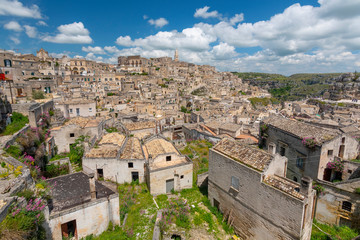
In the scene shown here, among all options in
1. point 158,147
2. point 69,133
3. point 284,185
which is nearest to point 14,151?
point 69,133

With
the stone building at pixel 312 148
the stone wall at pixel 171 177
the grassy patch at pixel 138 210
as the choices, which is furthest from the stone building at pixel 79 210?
the stone building at pixel 312 148

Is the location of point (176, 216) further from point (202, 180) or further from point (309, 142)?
point (309, 142)

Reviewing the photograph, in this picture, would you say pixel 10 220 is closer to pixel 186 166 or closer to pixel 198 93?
pixel 186 166

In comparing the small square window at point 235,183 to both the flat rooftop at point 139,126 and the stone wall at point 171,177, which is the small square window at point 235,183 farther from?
the flat rooftop at point 139,126

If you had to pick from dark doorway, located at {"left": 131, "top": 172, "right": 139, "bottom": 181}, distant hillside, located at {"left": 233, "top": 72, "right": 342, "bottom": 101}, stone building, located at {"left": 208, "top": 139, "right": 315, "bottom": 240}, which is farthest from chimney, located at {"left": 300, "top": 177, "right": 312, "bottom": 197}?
distant hillside, located at {"left": 233, "top": 72, "right": 342, "bottom": 101}

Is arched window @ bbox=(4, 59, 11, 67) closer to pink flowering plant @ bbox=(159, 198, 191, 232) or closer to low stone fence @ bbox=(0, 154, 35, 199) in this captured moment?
low stone fence @ bbox=(0, 154, 35, 199)

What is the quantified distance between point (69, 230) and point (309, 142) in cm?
1884

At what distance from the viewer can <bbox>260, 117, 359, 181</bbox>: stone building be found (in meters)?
14.7

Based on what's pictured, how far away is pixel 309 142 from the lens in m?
14.8

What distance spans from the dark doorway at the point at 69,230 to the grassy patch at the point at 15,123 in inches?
389

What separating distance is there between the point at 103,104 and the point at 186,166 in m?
33.7

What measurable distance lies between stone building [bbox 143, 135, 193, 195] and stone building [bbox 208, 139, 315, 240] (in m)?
2.98

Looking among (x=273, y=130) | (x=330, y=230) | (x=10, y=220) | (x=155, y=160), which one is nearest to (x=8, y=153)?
(x=10, y=220)

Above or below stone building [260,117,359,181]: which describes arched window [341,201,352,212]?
below
